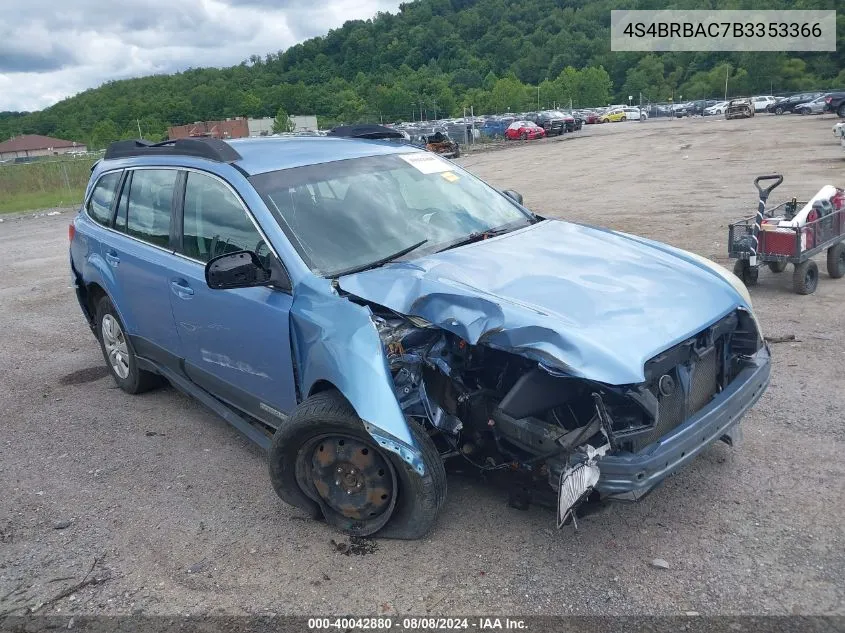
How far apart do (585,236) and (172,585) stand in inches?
115

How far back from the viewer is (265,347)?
3785 millimetres

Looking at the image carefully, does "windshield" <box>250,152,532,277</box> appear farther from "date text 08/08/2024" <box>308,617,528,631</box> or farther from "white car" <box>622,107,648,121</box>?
"white car" <box>622,107,648,121</box>

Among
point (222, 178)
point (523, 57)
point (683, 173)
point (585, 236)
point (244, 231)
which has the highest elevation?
point (523, 57)

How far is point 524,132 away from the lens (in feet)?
153

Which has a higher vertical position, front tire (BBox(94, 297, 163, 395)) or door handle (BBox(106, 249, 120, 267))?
door handle (BBox(106, 249, 120, 267))

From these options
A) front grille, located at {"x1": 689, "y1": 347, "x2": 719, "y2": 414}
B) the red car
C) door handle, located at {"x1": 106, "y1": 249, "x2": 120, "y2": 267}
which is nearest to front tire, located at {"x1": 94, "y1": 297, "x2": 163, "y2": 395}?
door handle, located at {"x1": 106, "y1": 249, "x2": 120, "y2": 267}

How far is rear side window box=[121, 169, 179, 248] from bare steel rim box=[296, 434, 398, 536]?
1931mm

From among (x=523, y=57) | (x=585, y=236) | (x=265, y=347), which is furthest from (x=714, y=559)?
(x=523, y=57)

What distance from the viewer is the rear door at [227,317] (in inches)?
147

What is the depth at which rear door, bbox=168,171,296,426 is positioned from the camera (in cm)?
374

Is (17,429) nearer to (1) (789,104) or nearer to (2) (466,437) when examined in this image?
(2) (466,437)

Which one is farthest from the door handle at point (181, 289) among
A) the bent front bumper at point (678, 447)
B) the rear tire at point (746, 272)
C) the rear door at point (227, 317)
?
the rear tire at point (746, 272)

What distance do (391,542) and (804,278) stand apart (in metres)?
5.55

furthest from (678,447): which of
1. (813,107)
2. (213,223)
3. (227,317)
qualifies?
(813,107)
